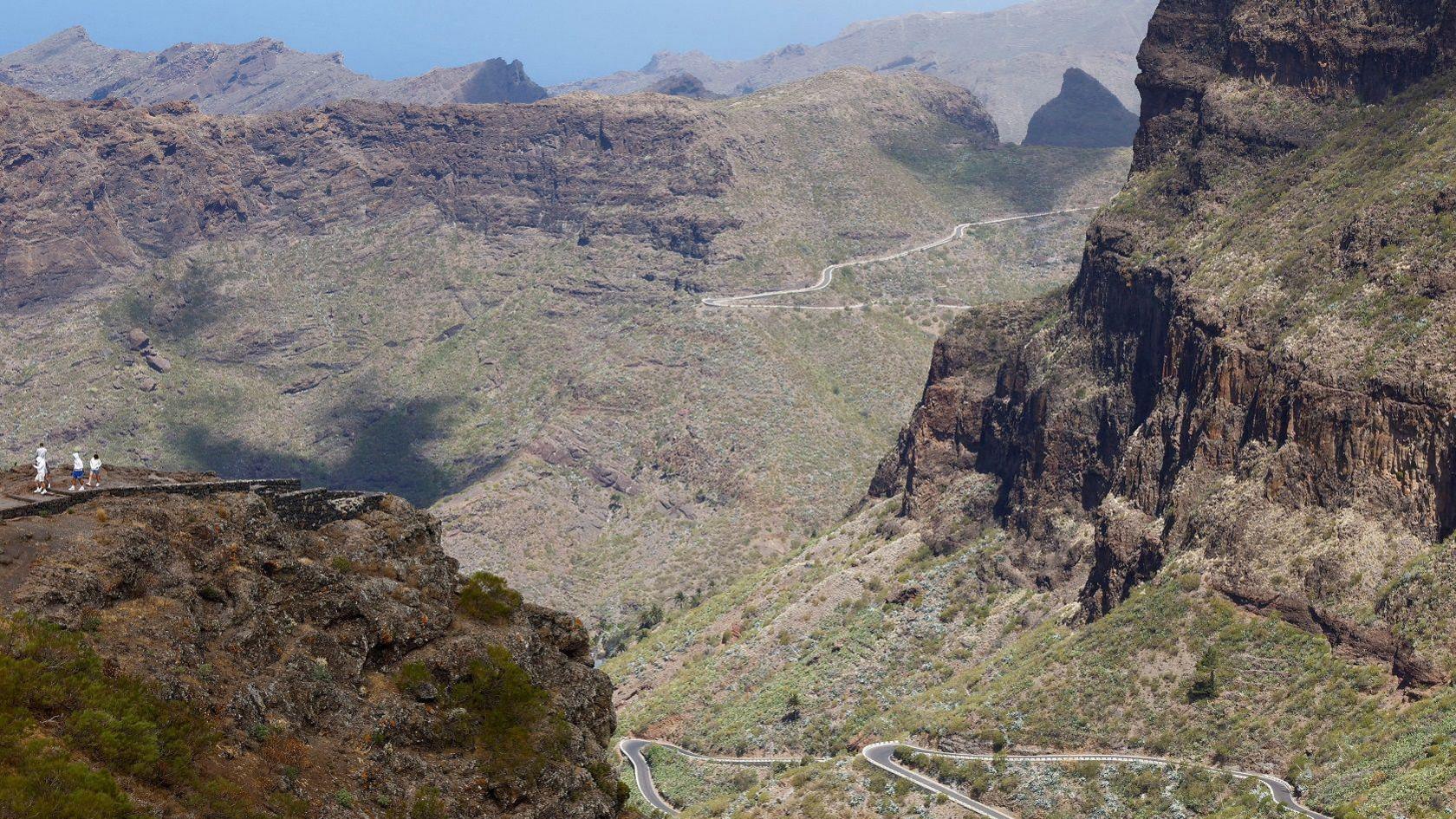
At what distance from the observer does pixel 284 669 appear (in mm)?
37906

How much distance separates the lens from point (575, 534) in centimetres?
16912

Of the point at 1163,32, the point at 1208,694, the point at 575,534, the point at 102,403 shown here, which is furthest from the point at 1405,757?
the point at 102,403

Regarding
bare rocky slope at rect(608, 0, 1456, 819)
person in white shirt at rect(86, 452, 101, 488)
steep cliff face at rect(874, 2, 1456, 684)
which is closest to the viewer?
person in white shirt at rect(86, 452, 101, 488)


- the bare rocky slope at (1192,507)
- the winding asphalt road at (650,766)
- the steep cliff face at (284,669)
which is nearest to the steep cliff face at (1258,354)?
the bare rocky slope at (1192,507)

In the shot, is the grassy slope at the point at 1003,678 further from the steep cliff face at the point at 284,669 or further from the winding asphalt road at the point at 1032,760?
the steep cliff face at the point at 284,669

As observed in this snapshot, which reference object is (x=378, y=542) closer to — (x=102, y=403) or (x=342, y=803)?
(x=342, y=803)

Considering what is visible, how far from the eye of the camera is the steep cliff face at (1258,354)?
74000 millimetres

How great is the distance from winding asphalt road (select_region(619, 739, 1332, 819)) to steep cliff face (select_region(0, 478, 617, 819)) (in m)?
34.0

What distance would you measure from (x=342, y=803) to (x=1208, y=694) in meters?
50.9

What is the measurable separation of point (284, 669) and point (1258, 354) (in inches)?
2409

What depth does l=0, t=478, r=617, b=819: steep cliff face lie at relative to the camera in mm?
32594

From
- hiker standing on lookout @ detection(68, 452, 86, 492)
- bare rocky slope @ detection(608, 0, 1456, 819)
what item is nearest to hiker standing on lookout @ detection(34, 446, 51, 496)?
hiker standing on lookout @ detection(68, 452, 86, 492)

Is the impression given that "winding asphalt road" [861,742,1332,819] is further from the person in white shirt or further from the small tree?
the person in white shirt

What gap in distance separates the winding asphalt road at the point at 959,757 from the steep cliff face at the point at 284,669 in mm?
34005
